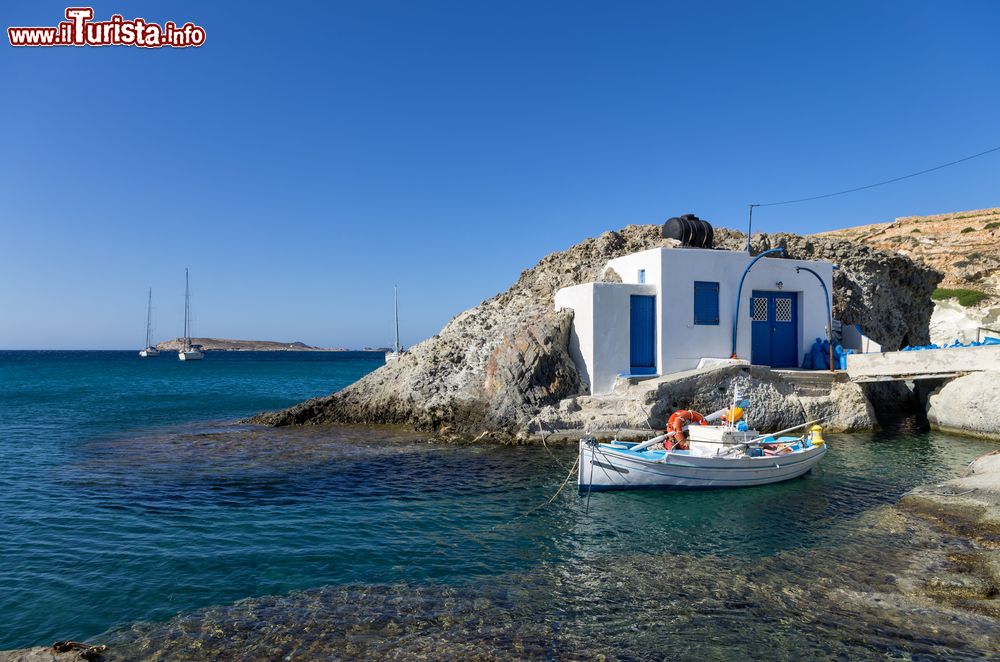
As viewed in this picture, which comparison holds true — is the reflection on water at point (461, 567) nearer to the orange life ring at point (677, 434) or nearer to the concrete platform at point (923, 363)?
the orange life ring at point (677, 434)

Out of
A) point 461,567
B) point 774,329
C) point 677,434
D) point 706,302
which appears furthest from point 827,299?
point 461,567

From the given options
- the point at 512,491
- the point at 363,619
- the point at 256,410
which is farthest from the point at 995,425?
the point at 256,410

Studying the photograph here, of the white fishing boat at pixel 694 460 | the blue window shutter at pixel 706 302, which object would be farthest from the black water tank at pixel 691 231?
the white fishing boat at pixel 694 460

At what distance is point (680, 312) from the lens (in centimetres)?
2217

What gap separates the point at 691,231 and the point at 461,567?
19747 millimetres

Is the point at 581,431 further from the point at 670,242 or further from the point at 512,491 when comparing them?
the point at 670,242

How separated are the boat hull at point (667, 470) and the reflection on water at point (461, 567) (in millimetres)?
399

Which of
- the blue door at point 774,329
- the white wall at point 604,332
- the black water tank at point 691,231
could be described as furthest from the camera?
the black water tank at point 691,231

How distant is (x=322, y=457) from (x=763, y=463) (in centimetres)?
1239

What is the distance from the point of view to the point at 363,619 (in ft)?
25.6

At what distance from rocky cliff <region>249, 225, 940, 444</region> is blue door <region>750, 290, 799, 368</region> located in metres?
4.79

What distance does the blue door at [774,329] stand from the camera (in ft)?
78.0

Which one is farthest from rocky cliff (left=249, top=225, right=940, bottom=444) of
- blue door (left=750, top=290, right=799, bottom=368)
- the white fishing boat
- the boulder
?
the boulder

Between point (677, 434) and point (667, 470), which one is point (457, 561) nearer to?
point (667, 470)
